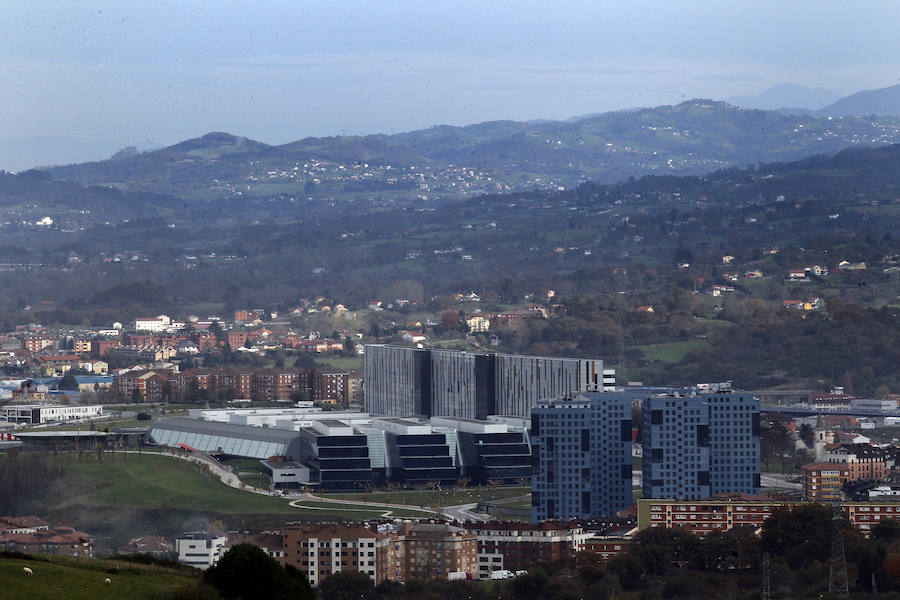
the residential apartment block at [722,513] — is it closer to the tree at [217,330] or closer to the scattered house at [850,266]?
the scattered house at [850,266]

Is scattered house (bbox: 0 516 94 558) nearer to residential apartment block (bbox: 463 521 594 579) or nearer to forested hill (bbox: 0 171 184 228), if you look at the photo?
residential apartment block (bbox: 463 521 594 579)

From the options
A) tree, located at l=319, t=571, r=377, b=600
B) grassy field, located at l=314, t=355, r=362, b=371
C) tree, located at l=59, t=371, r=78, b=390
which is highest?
tree, located at l=319, t=571, r=377, b=600

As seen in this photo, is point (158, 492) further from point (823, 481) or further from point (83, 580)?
point (83, 580)

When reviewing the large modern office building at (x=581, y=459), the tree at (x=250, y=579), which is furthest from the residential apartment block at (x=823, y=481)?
the tree at (x=250, y=579)

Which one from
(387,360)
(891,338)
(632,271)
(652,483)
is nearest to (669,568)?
(652,483)

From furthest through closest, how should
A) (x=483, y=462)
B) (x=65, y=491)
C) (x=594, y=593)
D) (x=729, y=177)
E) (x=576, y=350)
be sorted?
(x=729, y=177)
(x=576, y=350)
(x=483, y=462)
(x=65, y=491)
(x=594, y=593)

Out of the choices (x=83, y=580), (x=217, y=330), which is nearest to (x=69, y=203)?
(x=217, y=330)

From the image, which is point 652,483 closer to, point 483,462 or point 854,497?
point 854,497

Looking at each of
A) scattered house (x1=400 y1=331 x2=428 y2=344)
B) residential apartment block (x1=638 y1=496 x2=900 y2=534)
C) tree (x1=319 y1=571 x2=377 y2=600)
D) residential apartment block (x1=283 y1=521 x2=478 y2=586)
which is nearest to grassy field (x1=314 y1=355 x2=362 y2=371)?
scattered house (x1=400 y1=331 x2=428 y2=344)
